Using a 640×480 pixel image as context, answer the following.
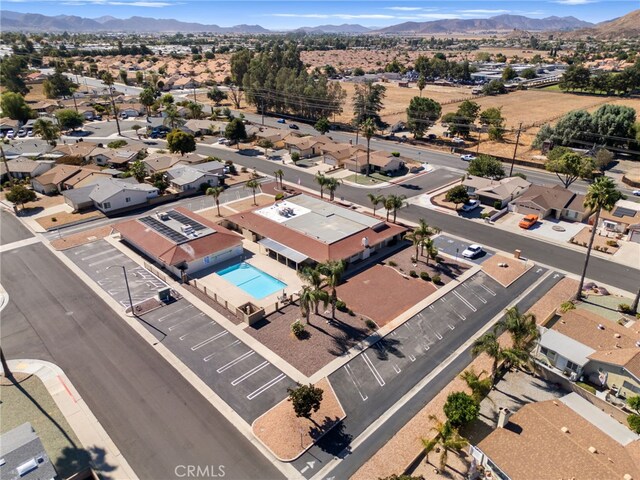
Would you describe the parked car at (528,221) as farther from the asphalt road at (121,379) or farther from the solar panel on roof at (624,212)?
the asphalt road at (121,379)

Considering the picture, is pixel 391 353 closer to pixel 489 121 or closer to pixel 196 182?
pixel 196 182

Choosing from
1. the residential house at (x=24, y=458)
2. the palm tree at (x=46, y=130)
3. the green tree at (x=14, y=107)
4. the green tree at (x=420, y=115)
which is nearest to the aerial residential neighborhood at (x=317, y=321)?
the residential house at (x=24, y=458)

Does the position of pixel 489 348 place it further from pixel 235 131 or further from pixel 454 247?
pixel 235 131

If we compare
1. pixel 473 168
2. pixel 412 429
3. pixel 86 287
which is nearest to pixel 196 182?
pixel 86 287

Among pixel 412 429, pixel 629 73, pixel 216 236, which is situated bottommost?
pixel 412 429

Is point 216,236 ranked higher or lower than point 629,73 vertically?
lower

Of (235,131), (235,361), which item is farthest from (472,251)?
(235,131)

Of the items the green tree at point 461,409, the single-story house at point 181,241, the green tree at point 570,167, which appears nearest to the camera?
the green tree at point 461,409
